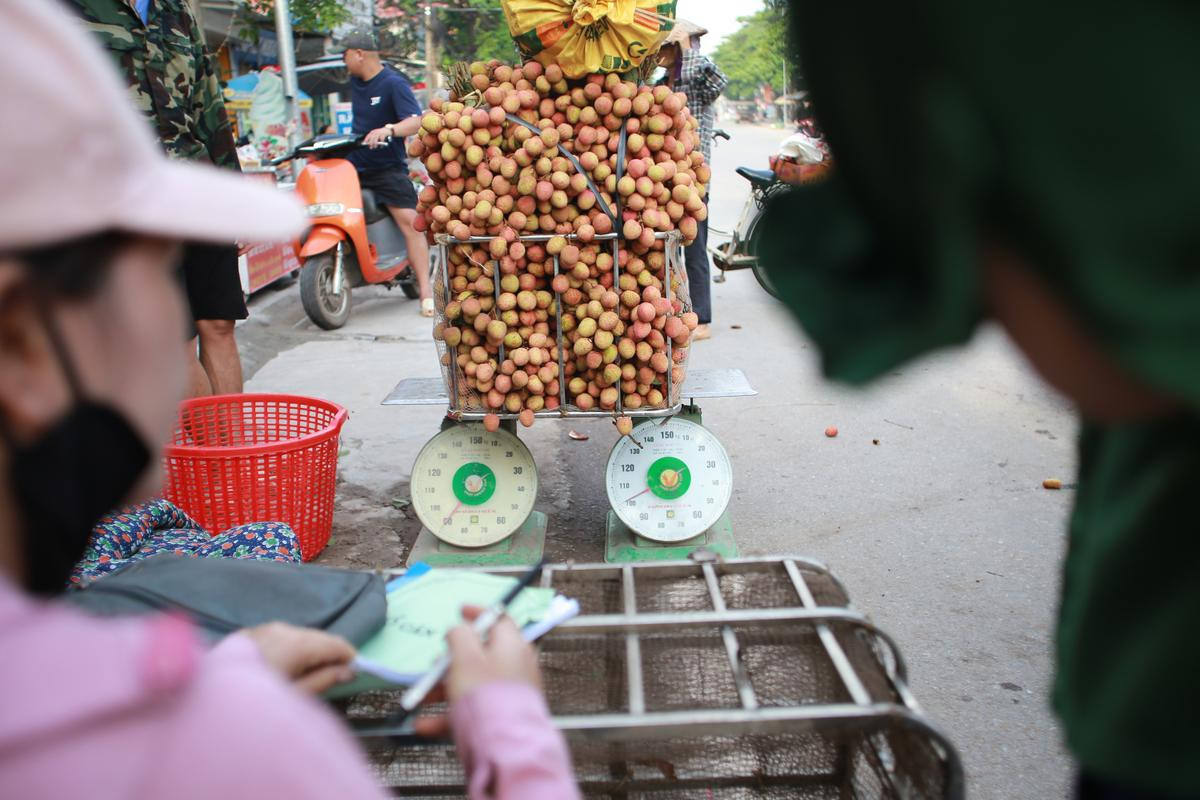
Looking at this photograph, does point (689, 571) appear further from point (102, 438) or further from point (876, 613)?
point (876, 613)

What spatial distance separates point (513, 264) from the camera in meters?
3.20

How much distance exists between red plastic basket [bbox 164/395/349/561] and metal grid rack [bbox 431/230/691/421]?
45 cm

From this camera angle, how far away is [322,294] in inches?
275

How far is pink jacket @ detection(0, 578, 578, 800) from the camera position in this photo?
713mm

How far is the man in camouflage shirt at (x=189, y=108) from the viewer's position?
347cm

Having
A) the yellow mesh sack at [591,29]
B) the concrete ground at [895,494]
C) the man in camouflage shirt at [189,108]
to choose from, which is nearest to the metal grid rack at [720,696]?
the concrete ground at [895,494]

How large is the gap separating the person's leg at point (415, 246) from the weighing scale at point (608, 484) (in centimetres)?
406

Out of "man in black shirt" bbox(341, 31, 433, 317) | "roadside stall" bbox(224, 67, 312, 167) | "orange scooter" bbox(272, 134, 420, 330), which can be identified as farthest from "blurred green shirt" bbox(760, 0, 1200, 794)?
"roadside stall" bbox(224, 67, 312, 167)

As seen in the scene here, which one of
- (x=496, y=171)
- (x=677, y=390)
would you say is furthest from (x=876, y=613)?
(x=496, y=171)

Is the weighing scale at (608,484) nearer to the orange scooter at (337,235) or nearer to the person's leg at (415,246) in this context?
the orange scooter at (337,235)

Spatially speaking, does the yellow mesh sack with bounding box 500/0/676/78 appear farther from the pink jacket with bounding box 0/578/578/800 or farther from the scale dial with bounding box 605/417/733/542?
the pink jacket with bounding box 0/578/578/800

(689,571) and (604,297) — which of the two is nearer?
(689,571)

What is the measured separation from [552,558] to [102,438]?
2.89 metres

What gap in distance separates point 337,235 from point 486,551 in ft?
13.0
